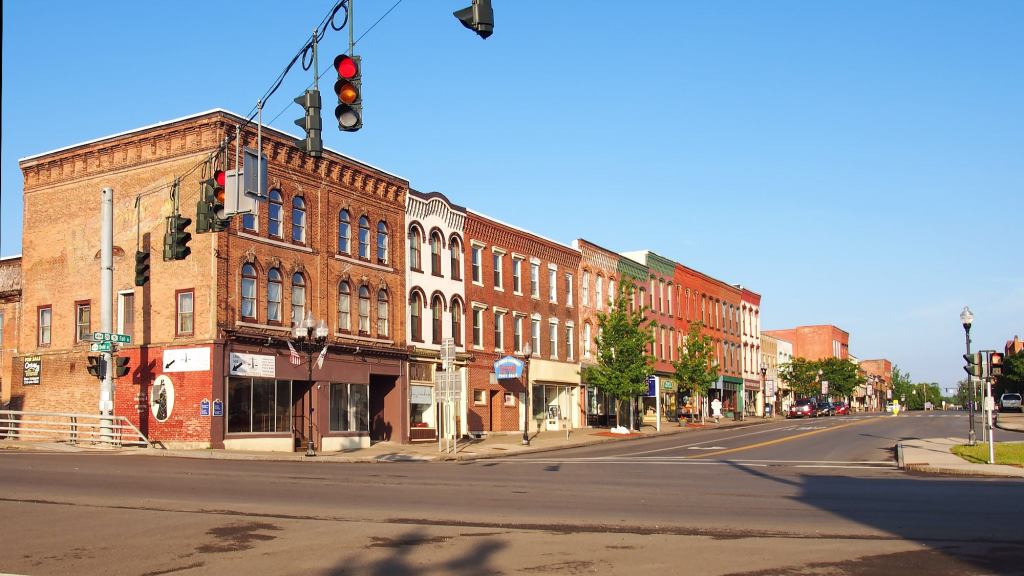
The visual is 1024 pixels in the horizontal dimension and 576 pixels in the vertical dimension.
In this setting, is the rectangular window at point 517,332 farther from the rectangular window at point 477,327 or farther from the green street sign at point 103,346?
the green street sign at point 103,346

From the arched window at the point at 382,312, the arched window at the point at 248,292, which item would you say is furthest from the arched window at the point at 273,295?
the arched window at the point at 382,312

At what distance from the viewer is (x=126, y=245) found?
37.1m

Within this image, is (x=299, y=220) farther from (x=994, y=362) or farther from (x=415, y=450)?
(x=994, y=362)

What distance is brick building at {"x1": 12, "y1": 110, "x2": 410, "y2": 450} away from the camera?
35.0 meters

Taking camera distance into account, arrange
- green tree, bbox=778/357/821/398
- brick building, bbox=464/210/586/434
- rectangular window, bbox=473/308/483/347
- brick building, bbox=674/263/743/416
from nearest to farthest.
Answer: brick building, bbox=464/210/586/434, rectangular window, bbox=473/308/483/347, brick building, bbox=674/263/743/416, green tree, bbox=778/357/821/398

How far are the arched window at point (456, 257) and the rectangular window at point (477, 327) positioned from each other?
2.28 metres

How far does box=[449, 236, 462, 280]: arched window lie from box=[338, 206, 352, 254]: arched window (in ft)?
24.0

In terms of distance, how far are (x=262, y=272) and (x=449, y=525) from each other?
2439cm

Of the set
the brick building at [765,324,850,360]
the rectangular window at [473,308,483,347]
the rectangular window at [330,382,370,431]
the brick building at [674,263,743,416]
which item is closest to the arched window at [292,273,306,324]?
the rectangular window at [330,382,370,431]

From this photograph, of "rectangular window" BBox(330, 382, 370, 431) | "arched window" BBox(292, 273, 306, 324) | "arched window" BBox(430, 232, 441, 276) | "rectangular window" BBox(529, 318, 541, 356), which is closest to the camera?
"arched window" BBox(292, 273, 306, 324)

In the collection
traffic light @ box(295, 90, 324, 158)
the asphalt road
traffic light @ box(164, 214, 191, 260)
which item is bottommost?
the asphalt road

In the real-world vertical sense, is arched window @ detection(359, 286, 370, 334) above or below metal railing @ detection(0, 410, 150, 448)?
above

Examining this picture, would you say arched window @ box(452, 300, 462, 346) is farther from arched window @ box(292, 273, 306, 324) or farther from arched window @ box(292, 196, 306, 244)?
arched window @ box(292, 196, 306, 244)

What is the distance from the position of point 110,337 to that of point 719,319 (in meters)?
56.6
